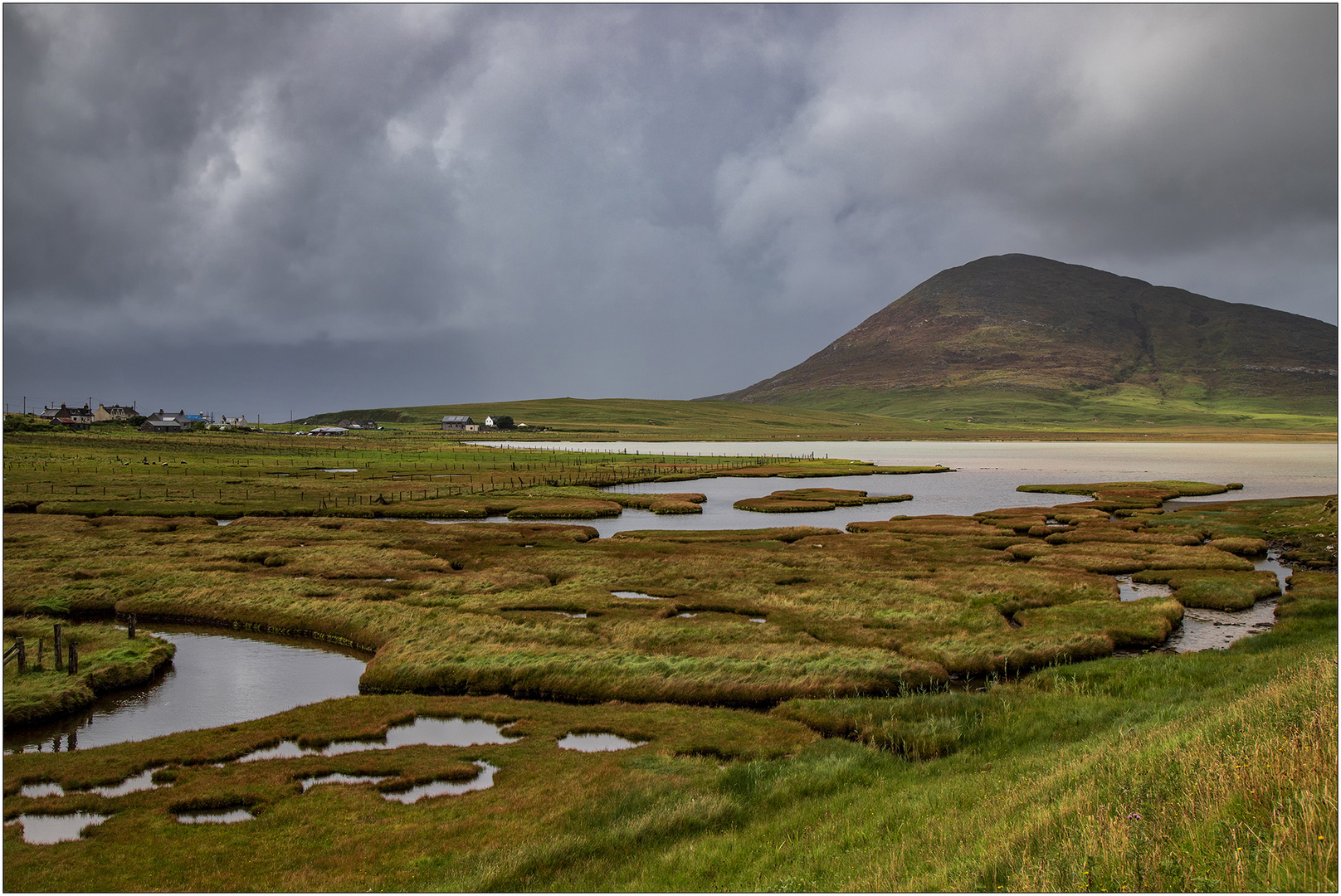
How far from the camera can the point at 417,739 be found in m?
25.7

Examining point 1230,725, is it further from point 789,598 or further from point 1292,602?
point 1292,602

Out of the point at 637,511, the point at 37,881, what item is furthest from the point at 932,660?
the point at 637,511

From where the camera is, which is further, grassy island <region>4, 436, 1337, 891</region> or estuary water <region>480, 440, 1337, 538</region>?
estuary water <region>480, 440, 1337, 538</region>

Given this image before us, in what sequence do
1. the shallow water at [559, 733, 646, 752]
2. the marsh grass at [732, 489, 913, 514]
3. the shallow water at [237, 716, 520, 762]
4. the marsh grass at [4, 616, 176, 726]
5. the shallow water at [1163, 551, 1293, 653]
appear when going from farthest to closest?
the marsh grass at [732, 489, 913, 514], the shallow water at [1163, 551, 1293, 653], the marsh grass at [4, 616, 176, 726], the shallow water at [559, 733, 646, 752], the shallow water at [237, 716, 520, 762]

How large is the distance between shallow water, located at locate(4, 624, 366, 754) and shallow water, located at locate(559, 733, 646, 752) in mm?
10890

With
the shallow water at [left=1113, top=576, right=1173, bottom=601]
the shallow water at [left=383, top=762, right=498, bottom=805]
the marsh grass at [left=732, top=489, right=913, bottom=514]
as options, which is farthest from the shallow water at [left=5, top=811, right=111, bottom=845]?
the marsh grass at [left=732, top=489, right=913, bottom=514]

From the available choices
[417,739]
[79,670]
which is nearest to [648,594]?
[417,739]

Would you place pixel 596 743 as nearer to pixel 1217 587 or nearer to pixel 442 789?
pixel 442 789

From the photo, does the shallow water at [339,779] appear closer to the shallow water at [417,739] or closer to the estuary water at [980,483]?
the shallow water at [417,739]

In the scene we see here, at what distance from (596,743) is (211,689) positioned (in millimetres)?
16653

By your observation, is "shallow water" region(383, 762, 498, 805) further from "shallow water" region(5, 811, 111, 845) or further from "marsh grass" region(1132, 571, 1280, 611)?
"marsh grass" region(1132, 571, 1280, 611)

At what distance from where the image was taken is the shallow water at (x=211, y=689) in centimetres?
2630

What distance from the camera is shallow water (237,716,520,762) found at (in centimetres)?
2420

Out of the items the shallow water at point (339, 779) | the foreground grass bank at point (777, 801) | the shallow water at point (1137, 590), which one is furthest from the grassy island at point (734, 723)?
the shallow water at point (1137, 590)
